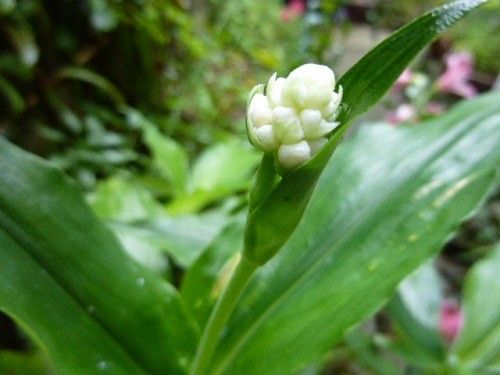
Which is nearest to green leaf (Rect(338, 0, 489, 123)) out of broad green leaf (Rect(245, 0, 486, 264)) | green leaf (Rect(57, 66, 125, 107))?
broad green leaf (Rect(245, 0, 486, 264))

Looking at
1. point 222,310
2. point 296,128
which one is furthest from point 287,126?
point 222,310

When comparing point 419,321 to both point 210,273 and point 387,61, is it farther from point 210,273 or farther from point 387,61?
point 387,61

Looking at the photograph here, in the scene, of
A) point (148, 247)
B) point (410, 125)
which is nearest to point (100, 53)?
point (148, 247)

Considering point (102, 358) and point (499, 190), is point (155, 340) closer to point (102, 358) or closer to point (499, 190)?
point (102, 358)

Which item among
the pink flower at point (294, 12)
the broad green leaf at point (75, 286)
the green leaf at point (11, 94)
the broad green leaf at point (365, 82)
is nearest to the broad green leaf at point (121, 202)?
the green leaf at point (11, 94)

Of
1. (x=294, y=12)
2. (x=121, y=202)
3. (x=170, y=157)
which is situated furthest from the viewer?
(x=294, y=12)

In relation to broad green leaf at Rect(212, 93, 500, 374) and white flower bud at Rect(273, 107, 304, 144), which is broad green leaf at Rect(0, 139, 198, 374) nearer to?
broad green leaf at Rect(212, 93, 500, 374)

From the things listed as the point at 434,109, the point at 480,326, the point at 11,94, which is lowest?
the point at 480,326

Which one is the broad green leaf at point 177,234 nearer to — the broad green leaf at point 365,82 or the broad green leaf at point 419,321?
the broad green leaf at point 419,321
